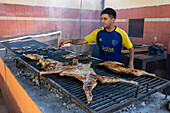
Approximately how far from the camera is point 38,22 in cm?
782

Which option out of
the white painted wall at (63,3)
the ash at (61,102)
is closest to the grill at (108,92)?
the ash at (61,102)

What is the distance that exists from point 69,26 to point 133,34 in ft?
12.5

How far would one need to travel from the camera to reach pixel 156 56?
5.54 meters

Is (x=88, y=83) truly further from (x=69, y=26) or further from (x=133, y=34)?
(x=69, y=26)

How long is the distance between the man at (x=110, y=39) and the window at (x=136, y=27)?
4557 mm

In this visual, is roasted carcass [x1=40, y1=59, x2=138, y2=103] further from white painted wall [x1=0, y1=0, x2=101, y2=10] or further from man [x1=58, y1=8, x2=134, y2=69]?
white painted wall [x1=0, y1=0, x2=101, y2=10]

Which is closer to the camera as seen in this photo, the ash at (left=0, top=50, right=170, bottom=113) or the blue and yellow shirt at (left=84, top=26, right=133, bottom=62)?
the ash at (left=0, top=50, right=170, bottom=113)

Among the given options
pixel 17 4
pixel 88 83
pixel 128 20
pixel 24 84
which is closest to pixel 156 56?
pixel 128 20

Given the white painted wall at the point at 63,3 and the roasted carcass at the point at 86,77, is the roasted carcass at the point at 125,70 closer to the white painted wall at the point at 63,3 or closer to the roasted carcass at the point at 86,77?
the roasted carcass at the point at 86,77

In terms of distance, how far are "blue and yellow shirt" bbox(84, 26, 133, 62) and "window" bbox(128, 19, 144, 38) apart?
4.57 meters

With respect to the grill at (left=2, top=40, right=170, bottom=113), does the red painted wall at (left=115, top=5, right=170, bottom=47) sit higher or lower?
higher

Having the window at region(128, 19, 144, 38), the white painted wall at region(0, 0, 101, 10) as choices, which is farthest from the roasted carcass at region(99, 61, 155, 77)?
the white painted wall at region(0, 0, 101, 10)

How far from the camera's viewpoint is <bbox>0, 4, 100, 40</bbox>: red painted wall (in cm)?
701

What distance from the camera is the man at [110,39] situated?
11.4 feet
